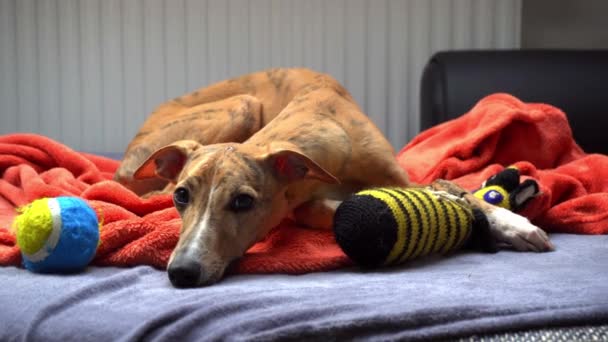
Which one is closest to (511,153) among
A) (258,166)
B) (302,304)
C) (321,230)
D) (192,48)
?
(321,230)

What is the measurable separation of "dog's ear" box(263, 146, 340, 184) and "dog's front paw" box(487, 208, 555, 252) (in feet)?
1.53

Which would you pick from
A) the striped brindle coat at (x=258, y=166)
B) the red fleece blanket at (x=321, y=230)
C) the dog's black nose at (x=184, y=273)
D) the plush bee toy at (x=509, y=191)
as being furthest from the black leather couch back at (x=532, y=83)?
the dog's black nose at (x=184, y=273)

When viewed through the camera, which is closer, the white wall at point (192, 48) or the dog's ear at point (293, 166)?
the dog's ear at point (293, 166)

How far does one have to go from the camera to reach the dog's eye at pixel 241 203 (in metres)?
1.79

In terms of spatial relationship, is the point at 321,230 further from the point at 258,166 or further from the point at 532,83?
the point at 532,83

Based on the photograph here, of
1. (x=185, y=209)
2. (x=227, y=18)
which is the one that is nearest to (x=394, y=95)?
(x=227, y=18)

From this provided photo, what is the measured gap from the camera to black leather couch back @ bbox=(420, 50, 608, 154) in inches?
140

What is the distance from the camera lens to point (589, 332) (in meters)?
1.27

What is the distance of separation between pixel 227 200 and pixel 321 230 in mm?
423

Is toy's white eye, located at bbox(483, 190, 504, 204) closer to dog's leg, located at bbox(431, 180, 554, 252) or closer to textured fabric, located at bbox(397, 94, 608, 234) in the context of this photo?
dog's leg, located at bbox(431, 180, 554, 252)

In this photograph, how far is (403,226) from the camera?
1.71 m

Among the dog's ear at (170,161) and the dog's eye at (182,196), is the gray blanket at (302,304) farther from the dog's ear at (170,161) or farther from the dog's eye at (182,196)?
the dog's ear at (170,161)

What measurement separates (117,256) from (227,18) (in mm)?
2589

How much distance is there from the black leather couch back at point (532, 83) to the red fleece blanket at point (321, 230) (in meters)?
0.45
